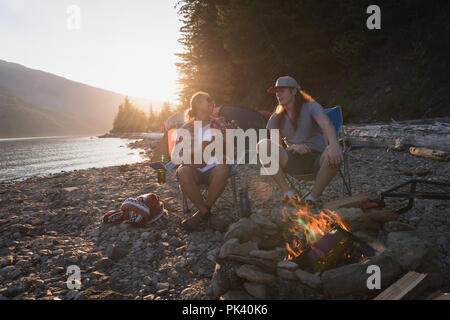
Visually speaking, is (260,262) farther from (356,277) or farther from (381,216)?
(381,216)

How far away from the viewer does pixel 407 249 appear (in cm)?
174

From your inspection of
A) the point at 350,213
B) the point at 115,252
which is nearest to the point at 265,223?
the point at 350,213

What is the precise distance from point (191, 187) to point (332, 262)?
6.37 ft

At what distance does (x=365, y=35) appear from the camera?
492 inches

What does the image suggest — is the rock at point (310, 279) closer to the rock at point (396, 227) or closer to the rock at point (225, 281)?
the rock at point (225, 281)

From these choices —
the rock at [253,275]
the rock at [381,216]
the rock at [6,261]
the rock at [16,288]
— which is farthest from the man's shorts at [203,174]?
the rock at [6,261]

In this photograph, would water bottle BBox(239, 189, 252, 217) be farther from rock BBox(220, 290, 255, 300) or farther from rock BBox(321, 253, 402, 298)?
rock BBox(321, 253, 402, 298)

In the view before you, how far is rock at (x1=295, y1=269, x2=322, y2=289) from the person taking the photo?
66.8 inches

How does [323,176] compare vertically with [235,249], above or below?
above

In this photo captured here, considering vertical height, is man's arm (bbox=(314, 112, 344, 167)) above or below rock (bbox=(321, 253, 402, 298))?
above

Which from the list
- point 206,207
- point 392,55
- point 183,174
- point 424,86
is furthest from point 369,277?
point 392,55

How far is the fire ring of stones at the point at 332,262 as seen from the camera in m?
1.66

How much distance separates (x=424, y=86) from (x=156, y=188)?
11.0m

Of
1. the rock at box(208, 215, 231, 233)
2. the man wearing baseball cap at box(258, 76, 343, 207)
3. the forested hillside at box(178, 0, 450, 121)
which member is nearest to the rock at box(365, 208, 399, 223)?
the man wearing baseball cap at box(258, 76, 343, 207)
